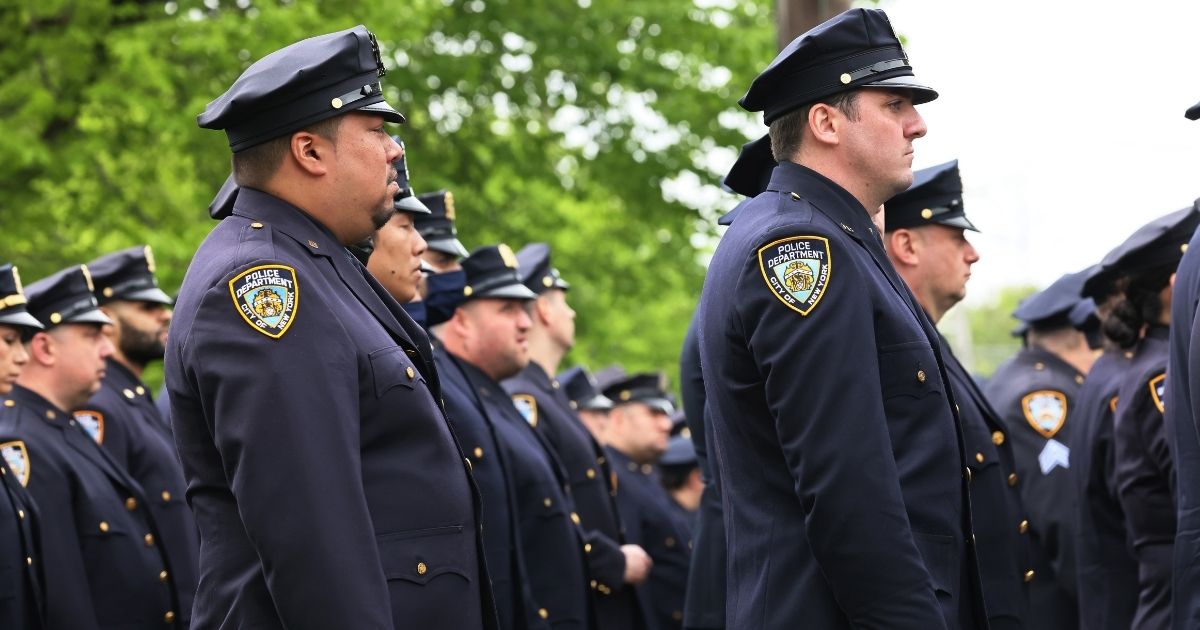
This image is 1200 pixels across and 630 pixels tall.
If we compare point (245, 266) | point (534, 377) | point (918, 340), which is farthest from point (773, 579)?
point (534, 377)

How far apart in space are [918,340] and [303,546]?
1678 mm

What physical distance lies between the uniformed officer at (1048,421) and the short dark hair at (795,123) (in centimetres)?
418

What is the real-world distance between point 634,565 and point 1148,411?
3.06 metres

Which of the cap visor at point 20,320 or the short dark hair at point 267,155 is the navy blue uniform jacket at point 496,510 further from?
the short dark hair at point 267,155

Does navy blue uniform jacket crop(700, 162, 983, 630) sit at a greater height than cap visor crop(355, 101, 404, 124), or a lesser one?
lesser

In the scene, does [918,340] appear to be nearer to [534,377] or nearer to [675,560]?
[534,377]

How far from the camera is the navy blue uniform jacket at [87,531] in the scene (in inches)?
275

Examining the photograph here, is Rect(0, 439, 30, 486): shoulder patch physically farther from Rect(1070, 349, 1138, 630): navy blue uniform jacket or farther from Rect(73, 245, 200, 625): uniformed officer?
Rect(1070, 349, 1138, 630): navy blue uniform jacket

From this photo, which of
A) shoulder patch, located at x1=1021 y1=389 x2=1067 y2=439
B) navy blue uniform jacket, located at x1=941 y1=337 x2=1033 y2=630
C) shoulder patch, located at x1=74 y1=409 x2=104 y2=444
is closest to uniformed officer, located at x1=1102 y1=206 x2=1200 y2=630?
navy blue uniform jacket, located at x1=941 y1=337 x2=1033 y2=630

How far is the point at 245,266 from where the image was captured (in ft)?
12.1

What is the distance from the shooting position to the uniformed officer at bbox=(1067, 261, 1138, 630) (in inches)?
277

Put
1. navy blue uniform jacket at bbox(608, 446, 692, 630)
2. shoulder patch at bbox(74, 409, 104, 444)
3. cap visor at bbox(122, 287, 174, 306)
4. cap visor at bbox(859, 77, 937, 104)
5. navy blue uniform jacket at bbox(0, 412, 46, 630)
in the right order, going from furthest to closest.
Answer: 1. navy blue uniform jacket at bbox(608, 446, 692, 630)
2. cap visor at bbox(122, 287, 174, 306)
3. shoulder patch at bbox(74, 409, 104, 444)
4. navy blue uniform jacket at bbox(0, 412, 46, 630)
5. cap visor at bbox(859, 77, 937, 104)

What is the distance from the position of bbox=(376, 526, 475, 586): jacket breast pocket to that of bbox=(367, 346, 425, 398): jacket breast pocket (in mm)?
341

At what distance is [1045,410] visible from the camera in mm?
8977
